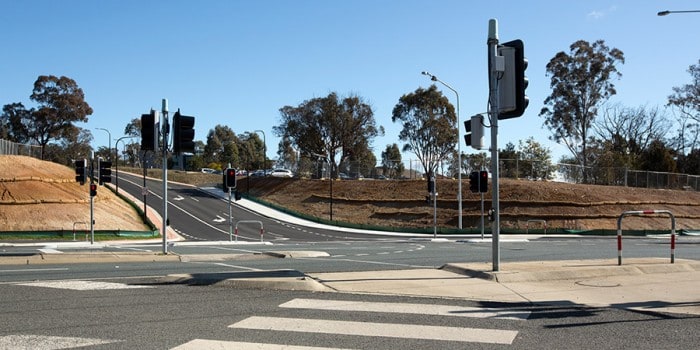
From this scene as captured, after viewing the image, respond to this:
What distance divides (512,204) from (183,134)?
49270 mm

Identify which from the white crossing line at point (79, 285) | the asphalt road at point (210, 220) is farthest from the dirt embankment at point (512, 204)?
the white crossing line at point (79, 285)

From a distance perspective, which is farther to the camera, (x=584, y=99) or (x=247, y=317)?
(x=584, y=99)

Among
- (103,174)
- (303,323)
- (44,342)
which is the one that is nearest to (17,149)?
(103,174)

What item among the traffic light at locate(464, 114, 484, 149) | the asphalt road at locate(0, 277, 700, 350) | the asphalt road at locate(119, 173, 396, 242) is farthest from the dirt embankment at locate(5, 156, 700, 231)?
the asphalt road at locate(0, 277, 700, 350)

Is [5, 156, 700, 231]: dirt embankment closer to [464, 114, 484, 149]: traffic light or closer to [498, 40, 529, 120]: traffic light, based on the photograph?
[464, 114, 484, 149]: traffic light

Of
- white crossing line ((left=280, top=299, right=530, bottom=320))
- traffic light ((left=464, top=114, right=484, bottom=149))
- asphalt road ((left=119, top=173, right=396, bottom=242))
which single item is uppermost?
traffic light ((left=464, top=114, right=484, bottom=149))

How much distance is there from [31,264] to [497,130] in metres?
11.8

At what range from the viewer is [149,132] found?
18.9 metres

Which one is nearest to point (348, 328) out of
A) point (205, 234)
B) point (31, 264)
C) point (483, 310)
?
point (483, 310)

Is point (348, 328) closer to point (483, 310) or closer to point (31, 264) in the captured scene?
point (483, 310)

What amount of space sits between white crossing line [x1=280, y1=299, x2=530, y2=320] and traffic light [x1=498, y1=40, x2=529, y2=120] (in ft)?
14.9

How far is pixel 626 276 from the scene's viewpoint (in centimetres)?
1269

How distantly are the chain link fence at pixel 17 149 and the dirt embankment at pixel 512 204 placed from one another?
91.3ft

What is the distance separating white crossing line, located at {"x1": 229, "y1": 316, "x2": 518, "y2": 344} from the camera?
22.7 ft
